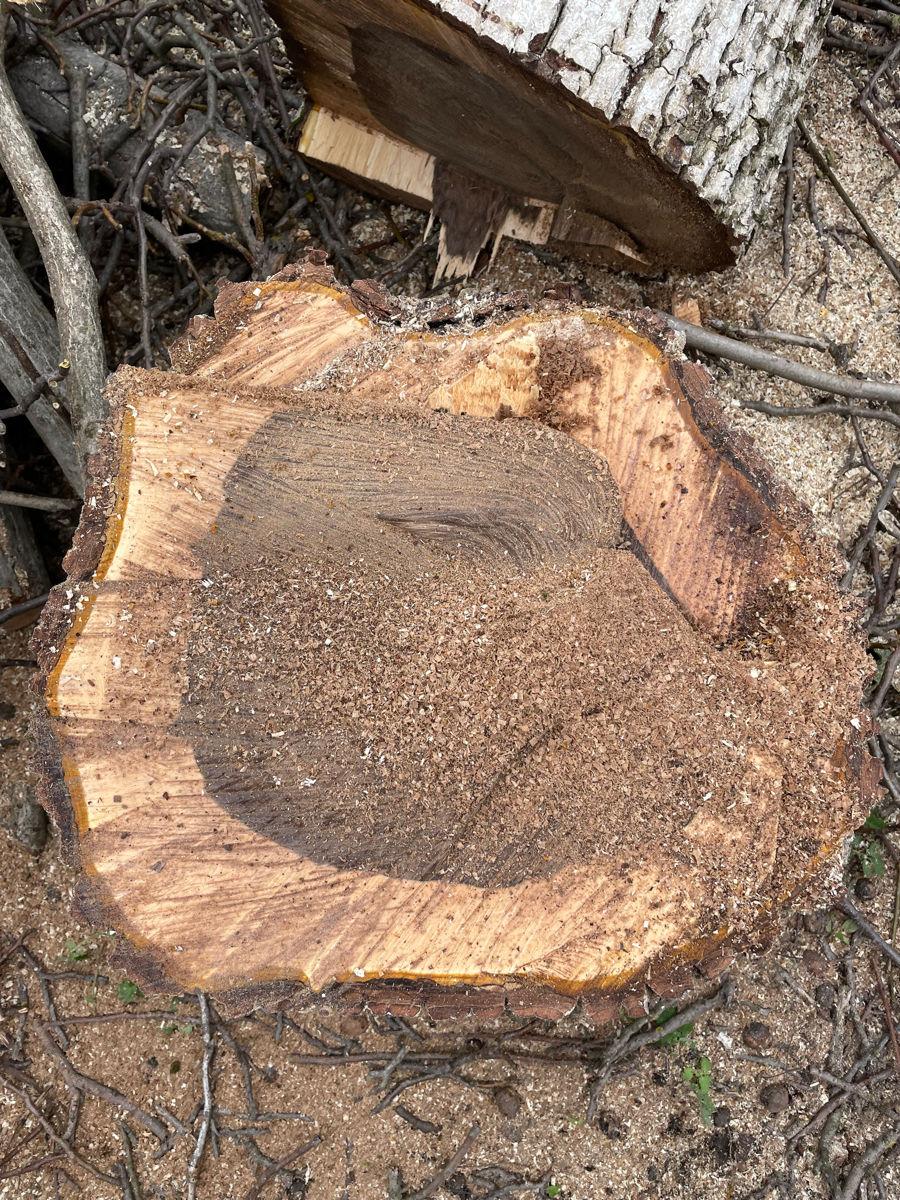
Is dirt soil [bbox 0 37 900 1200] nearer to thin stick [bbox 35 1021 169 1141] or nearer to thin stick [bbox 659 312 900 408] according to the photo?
thin stick [bbox 35 1021 169 1141]

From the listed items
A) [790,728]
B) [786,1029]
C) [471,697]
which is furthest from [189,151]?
[786,1029]

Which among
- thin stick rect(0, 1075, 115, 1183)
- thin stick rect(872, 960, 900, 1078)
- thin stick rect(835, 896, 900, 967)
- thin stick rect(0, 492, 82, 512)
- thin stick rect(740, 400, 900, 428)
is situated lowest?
thin stick rect(0, 1075, 115, 1183)

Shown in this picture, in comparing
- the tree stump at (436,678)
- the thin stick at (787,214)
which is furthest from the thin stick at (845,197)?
the tree stump at (436,678)

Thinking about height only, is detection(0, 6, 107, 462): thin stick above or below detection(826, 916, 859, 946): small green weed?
above

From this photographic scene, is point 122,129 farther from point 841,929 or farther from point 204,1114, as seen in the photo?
point 841,929

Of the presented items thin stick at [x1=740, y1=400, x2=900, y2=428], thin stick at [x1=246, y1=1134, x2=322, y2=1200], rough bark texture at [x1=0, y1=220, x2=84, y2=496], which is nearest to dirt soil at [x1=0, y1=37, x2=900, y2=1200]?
thin stick at [x1=246, y1=1134, x2=322, y2=1200]

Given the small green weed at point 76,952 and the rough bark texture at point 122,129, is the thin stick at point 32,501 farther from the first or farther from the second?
the small green weed at point 76,952

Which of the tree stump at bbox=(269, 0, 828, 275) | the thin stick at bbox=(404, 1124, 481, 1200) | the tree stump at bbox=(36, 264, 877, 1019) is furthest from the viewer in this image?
the thin stick at bbox=(404, 1124, 481, 1200)

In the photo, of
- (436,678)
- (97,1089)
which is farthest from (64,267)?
(97,1089)

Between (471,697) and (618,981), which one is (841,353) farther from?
(618,981)
